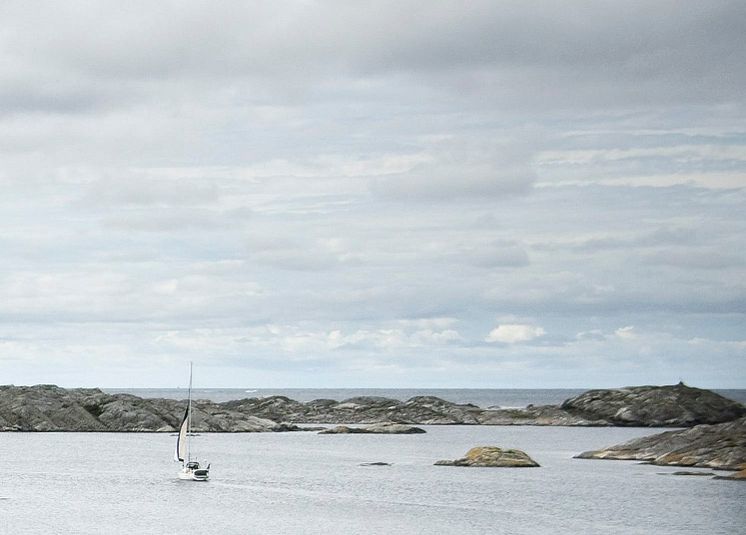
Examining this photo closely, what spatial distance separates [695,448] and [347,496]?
122 ft

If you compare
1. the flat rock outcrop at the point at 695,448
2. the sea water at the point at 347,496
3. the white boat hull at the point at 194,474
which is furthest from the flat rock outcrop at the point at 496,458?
the white boat hull at the point at 194,474

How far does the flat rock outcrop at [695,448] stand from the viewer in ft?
352

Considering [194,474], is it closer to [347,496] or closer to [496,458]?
[347,496]

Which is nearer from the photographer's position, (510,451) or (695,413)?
(510,451)

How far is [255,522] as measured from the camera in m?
81.1

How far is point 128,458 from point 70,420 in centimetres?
5627

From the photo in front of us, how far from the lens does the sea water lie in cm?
7944

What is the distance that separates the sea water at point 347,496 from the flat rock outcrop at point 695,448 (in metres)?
1.68

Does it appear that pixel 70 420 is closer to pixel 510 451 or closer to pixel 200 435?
pixel 200 435

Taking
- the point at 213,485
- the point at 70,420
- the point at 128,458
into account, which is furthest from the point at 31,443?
the point at 213,485

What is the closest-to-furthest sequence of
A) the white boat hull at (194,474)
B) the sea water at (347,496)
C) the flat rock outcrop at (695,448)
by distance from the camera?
1. the sea water at (347,496)
2. the flat rock outcrop at (695,448)
3. the white boat hull at (194,474)

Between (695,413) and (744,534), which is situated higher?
(695,413)

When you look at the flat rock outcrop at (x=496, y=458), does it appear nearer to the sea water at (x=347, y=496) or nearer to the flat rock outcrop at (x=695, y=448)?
the sea water at (x=347, y=496)

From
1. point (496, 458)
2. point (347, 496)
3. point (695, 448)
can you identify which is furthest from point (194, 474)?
point (695, 448)
